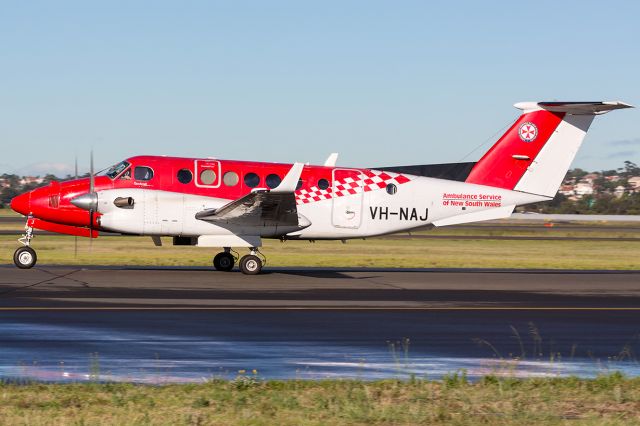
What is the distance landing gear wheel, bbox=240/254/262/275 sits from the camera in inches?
1076

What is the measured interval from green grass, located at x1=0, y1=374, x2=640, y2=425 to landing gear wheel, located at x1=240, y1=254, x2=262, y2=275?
17.0 meters

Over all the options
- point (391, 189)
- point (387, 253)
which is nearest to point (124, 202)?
point (391, 189)

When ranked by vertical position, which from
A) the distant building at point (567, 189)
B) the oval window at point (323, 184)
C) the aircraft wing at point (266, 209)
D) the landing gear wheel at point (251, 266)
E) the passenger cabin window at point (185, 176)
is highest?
the distant building at point (567, 189)

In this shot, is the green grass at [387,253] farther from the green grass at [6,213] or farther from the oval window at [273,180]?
the green grass at [6,213]

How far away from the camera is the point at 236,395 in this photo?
9656 millimetres

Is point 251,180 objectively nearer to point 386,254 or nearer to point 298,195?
point 298,195

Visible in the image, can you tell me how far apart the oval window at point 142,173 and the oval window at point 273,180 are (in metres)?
3.38

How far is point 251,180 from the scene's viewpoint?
28.0 meters

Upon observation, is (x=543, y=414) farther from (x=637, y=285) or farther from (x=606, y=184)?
(x=606, y=184)

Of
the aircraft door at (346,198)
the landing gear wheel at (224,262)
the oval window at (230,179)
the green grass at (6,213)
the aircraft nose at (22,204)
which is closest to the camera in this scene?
the aircraft nose at (22,204)

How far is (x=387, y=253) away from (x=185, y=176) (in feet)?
55.8

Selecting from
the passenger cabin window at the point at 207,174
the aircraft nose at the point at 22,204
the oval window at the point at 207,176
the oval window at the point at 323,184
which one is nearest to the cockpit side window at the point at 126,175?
the passenger cabin window at the point at 207,174

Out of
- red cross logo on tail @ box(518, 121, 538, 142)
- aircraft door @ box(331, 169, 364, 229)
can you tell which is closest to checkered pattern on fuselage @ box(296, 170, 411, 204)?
aircraft door @ box(331, 169, 364, 229)

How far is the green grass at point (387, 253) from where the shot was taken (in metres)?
35.2
